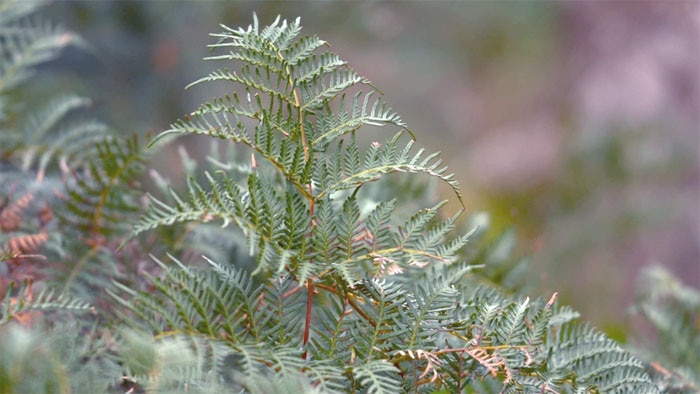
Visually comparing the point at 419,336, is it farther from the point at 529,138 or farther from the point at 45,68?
the point at 529,138

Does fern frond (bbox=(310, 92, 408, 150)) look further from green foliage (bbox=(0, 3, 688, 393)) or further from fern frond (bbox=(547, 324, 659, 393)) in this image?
fern frond (bbox=(547, 324, 659, 393))

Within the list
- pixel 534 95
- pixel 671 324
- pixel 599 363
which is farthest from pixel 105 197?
pixel 534 95

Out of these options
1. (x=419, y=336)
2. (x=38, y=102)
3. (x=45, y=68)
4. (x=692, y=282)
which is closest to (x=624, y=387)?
(x=419, y=336)

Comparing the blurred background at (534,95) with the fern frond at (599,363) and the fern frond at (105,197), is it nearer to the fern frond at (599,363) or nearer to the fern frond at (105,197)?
the fern frond at (599,363)

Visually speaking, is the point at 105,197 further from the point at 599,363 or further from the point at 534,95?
the point at 534,95

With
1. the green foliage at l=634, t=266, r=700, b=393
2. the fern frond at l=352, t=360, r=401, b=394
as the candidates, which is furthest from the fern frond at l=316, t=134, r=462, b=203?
the green foliage at l=634, t=266, r=700, b=393

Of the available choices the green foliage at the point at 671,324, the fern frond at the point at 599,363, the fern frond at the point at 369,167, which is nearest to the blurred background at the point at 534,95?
the green foliage at the point at 671,324

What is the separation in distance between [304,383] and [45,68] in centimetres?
160

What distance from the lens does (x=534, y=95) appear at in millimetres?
3908

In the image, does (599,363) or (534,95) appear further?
(534,95)

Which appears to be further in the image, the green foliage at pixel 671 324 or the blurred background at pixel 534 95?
the blurred background at pixel 534 95

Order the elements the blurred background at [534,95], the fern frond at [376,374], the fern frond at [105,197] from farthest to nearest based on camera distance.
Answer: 1. the blurred background at [534,95]
2. the fern frond at [105,197]
3. the fern frond at [376,374]

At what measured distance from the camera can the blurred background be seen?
1.92 meters

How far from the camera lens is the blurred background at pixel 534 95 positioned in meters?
1.92
